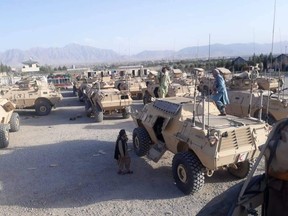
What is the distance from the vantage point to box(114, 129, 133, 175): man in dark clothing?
312 inches

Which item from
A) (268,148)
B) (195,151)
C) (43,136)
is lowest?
(43,136)

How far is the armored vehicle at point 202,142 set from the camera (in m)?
6.32

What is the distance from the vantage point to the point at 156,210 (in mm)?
6184

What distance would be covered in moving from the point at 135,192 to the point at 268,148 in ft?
16.1

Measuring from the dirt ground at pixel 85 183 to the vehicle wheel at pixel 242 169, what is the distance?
148 mm

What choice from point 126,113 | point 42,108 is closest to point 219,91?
point 126,113

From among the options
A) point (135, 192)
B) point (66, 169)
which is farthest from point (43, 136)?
point (135, 192)

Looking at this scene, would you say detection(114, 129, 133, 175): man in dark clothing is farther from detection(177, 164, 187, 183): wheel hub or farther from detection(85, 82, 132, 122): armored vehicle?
detection(85, 82, 132, 122): armored vehicle

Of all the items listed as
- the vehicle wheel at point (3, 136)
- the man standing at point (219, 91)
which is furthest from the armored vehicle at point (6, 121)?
the man standing at point (219, 91)

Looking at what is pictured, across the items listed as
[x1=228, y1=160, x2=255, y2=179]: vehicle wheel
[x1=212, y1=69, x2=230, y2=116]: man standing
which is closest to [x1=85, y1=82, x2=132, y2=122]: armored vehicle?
[x1=212, y1=69, x2=230, y2=116]: man standing

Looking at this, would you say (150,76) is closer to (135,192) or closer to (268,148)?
(135,192)

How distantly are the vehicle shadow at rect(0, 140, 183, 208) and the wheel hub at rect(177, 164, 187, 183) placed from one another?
28 cm

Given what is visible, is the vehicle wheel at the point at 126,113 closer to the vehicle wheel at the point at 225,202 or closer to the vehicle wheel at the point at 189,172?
the vehicle wheel at the point at 189,172

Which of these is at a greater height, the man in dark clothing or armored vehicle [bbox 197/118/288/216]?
armored vehicle [bbox 197/118/288/216]
